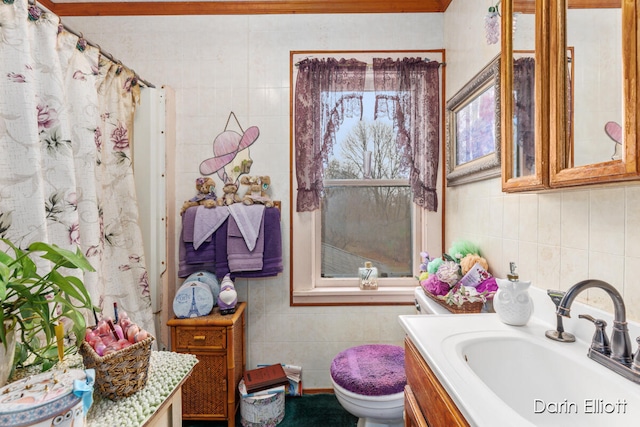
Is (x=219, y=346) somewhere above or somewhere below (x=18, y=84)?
below

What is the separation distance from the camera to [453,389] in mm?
654

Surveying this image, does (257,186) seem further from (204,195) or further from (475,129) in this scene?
(475,129)

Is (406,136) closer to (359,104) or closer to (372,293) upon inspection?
(359,104)

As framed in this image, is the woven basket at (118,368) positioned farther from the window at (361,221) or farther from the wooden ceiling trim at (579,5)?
the wooden ceiling trim at (579,5)

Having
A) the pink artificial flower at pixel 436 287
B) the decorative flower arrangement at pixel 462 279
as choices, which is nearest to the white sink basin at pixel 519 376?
the decorative flower arrangement at pixel 462 279

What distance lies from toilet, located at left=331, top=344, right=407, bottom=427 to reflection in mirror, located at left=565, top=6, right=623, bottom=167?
1.04 metres

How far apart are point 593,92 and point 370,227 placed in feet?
4.45

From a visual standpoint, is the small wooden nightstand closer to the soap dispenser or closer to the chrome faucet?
the soap dispenser

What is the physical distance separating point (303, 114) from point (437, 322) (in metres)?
1.38

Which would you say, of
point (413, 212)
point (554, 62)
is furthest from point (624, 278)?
point (413, 212)

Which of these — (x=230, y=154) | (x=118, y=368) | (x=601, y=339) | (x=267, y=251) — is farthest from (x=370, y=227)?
(x=118, y=368)

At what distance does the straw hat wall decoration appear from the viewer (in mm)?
1951

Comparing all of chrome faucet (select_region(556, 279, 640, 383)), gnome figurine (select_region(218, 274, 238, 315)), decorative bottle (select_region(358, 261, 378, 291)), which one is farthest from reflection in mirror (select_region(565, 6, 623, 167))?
gnome figurine (select_region(218, 274, 238, 315))

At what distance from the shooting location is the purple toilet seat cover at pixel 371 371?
1310 mm
